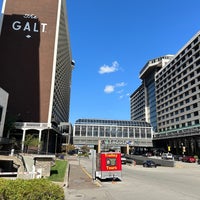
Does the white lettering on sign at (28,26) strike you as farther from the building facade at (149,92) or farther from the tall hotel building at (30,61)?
the building facade at (149,92)

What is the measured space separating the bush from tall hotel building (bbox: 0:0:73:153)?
57900 mm

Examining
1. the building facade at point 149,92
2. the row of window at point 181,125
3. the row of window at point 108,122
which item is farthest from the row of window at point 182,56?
the row of window at point 108,122

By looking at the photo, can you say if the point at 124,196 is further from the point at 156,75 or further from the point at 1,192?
the point at 156,75

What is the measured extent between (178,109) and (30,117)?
6613cm

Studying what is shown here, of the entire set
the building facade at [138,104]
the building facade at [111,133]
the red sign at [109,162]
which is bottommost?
the red sign at [109,162]

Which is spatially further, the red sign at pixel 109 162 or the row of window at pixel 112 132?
the row of window at pixel 112 132

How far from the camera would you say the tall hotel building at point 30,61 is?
67.8 m

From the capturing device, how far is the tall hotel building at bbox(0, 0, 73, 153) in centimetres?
6781

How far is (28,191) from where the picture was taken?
24.8 ft

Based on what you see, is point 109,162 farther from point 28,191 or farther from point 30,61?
point 30,61

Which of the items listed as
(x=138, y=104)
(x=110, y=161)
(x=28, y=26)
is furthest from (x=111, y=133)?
(x=110, y=161)

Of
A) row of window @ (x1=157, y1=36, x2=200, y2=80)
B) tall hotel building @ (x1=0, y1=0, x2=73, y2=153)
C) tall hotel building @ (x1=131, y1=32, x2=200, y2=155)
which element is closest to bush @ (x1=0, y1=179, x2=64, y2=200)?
tall hotel building @ (x1=0, y1=0, x2=73, y2=153)

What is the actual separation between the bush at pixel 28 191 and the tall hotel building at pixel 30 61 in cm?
5790

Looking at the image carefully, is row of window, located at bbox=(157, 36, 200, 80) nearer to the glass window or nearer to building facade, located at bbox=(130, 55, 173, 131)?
building facade, located at bbox=(130, 55, 173, 131)
